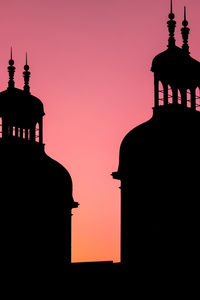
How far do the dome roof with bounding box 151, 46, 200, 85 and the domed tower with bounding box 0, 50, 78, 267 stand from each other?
965 centimetres

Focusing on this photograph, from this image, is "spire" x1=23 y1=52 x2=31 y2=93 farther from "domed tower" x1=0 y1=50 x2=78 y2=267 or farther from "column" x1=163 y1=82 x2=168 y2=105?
"column" x1=163 y1=82 x2=168 y2=105

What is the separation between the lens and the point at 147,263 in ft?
133

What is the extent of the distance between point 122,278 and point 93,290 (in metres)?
2.16

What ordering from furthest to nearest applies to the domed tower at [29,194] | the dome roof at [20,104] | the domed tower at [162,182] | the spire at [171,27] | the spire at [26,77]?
1. the spire at [26,77]
2. the dome roof at [20,104]
3. the domed tower at [29,194]
4. the spire at [171,27]
5. the domed tower at [162,182]

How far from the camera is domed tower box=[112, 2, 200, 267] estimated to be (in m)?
40.6

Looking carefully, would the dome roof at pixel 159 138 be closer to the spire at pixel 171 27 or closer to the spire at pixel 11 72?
the spire at pixel 171 27

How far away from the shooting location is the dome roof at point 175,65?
43.1m

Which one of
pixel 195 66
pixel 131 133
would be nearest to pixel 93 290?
pixel 131 133

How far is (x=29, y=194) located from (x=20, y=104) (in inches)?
210

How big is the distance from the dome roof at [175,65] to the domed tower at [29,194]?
31.7 ft

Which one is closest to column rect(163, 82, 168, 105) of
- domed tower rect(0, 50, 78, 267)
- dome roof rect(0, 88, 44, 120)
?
domed tower rect(0, 50, 78, 267)

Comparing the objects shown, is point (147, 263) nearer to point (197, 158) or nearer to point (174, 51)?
point (197, 158)

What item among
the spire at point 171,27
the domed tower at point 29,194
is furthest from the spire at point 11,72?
the spire at point 171,27

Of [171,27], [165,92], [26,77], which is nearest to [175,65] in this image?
[165,92]
